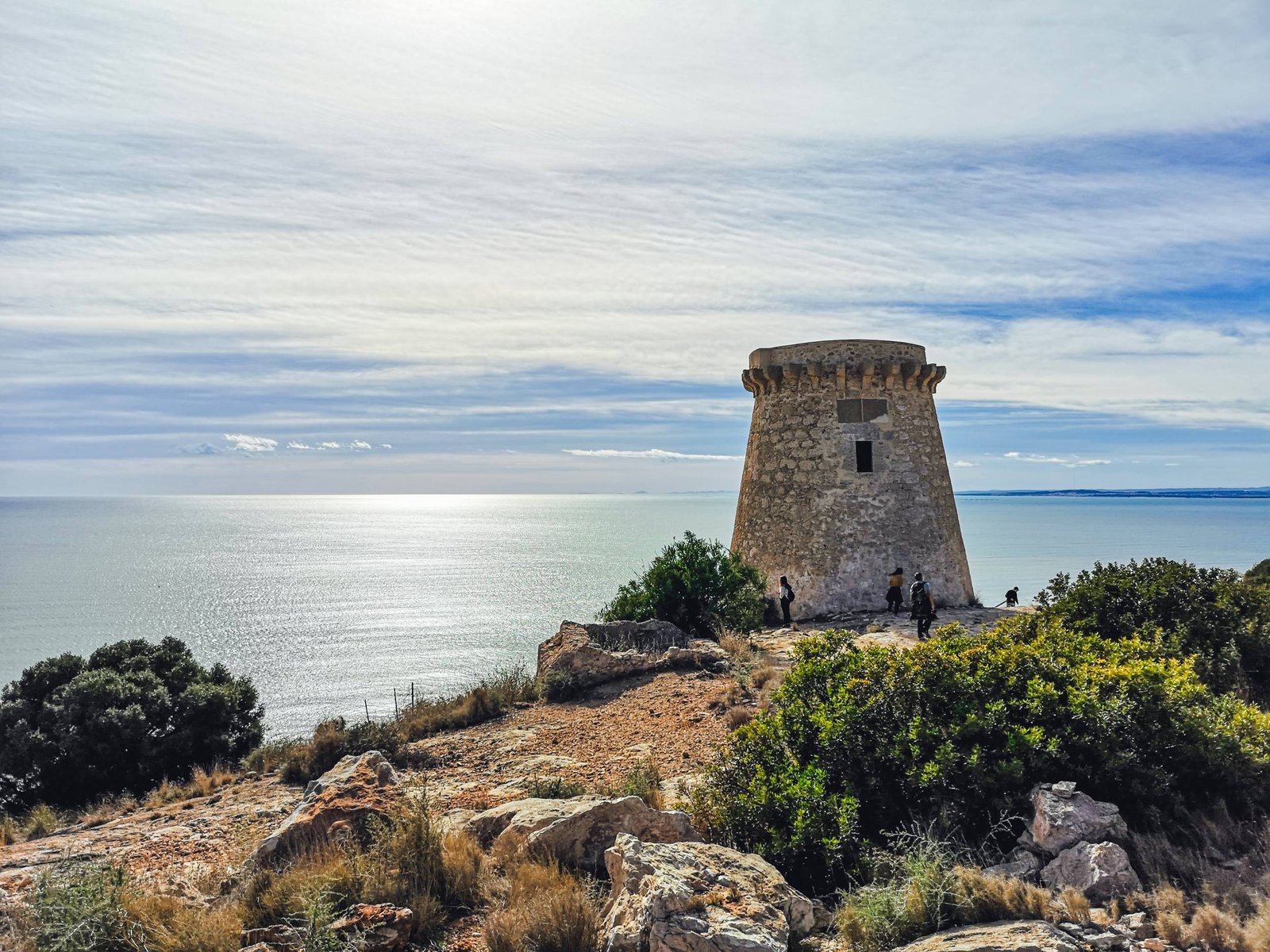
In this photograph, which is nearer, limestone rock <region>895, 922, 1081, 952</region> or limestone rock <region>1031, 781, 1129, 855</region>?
limestone rock <region>895, 922, 1081, 952</region>

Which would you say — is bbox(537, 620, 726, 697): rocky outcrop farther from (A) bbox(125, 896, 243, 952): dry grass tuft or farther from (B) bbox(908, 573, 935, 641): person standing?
(A) bbox(125, 896, 243, 952): dry grass tuft

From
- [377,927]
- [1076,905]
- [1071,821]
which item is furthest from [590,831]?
[1071,821]

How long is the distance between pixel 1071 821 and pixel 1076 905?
724 millimetres

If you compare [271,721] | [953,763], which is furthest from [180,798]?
[271,721]

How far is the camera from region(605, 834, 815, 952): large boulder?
4285 mm

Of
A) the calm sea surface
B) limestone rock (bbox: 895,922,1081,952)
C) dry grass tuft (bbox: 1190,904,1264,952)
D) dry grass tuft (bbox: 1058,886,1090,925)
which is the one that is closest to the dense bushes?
dry grass tuft (bbox: 1058,886,1090,925)

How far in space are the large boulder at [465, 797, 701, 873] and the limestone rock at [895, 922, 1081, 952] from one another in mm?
1796

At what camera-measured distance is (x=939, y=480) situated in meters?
19.5

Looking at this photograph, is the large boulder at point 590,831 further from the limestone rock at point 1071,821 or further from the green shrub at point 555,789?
the limestone rock at point 1071,821

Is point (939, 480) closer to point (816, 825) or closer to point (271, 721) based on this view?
point (816, 825)

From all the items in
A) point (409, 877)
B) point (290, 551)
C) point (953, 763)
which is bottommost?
point (290, 551)

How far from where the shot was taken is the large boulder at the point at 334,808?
5.88 metres

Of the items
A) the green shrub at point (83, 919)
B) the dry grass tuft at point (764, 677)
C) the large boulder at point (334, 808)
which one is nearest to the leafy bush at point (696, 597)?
the dry grass tuft at point (764, 677)

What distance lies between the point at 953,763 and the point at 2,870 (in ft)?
27.4
